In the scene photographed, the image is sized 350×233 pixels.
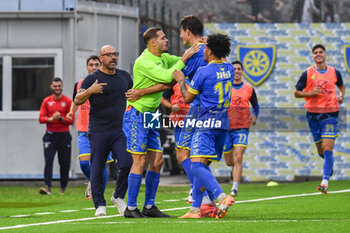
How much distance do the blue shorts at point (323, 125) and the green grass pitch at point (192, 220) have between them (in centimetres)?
97

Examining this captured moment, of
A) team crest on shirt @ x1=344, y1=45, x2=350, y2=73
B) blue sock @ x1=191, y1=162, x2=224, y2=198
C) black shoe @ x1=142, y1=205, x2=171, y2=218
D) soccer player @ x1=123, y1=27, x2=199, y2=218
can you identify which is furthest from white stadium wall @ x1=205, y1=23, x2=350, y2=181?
blue sock @ x1=191, y1=162, x2=224, y2=198

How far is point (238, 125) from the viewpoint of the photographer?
16.6m

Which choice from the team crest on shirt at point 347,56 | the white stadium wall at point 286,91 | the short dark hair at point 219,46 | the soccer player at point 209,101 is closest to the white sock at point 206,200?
the soccer player at point 209,101

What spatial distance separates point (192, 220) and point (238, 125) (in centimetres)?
627

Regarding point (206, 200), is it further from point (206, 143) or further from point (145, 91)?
point (145, 91)

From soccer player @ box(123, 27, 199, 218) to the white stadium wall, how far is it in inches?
422

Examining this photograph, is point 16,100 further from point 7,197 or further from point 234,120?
A: point 234,120

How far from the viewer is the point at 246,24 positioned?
22312mm

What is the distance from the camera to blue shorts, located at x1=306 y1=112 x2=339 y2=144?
16.4 m

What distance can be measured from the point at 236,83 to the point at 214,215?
253 inches

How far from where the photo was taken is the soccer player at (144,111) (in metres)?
11.1

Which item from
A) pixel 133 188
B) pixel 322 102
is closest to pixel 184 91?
pixel 133 188

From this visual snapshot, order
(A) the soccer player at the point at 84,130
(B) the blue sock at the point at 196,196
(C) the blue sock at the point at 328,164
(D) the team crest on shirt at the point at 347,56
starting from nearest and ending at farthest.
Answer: (B) the blue sock at the point at 196,196, (A) the soccer player at the point at 84,130, (C) the blue sock at the point at 328,164, (D) the team crest on shirt at the point at 347,56

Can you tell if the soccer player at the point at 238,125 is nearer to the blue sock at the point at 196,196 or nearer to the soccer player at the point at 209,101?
the blue sock at the point at 196,196
